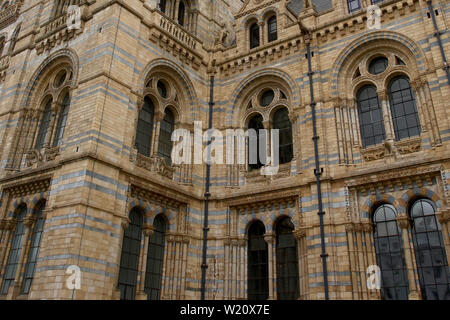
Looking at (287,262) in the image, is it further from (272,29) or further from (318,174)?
(272,29)

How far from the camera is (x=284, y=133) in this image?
59.3 feet

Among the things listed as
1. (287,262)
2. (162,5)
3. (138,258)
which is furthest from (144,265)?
(162,5)

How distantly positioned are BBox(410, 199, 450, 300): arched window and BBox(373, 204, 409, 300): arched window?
523 mm

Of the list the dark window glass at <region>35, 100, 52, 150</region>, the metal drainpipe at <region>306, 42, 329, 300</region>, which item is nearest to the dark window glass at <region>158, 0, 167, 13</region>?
the dark window glass at <region>35, 100, 52, 150</region>

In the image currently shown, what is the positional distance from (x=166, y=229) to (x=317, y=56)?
9.53m

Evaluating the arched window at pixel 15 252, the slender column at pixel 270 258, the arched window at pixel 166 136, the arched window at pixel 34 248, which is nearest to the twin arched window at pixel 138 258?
the arched window at pixel 166 136

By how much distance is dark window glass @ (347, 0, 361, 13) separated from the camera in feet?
58.3

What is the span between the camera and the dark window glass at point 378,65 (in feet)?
54.1

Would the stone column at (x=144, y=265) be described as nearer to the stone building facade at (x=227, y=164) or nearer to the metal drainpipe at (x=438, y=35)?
the stone building facade at (x=227, y=164)

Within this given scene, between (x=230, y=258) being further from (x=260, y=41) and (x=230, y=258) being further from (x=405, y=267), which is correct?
(x=260, y=41)

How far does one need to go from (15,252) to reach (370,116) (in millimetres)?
14505

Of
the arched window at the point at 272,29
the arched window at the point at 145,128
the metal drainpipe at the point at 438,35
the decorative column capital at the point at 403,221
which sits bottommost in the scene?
the decorative column capital at the point at 403,221

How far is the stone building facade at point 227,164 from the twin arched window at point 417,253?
0.04 m
